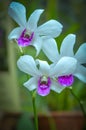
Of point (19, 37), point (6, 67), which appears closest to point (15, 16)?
point (19, 37)

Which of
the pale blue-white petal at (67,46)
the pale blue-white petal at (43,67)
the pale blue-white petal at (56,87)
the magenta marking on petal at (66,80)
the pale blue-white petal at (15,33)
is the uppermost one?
the pale blue-white petal at (15,33)

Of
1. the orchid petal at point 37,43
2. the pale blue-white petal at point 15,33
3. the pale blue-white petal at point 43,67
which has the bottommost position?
the pale blue-white petal at point 43,67

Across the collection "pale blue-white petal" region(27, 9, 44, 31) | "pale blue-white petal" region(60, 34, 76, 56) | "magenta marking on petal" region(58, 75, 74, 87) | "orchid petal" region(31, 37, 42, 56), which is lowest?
"magenta marking on petal" region(58, 75, 74, 87)

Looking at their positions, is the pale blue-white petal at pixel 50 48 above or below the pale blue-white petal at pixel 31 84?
above

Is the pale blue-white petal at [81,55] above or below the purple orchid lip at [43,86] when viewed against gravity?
above
